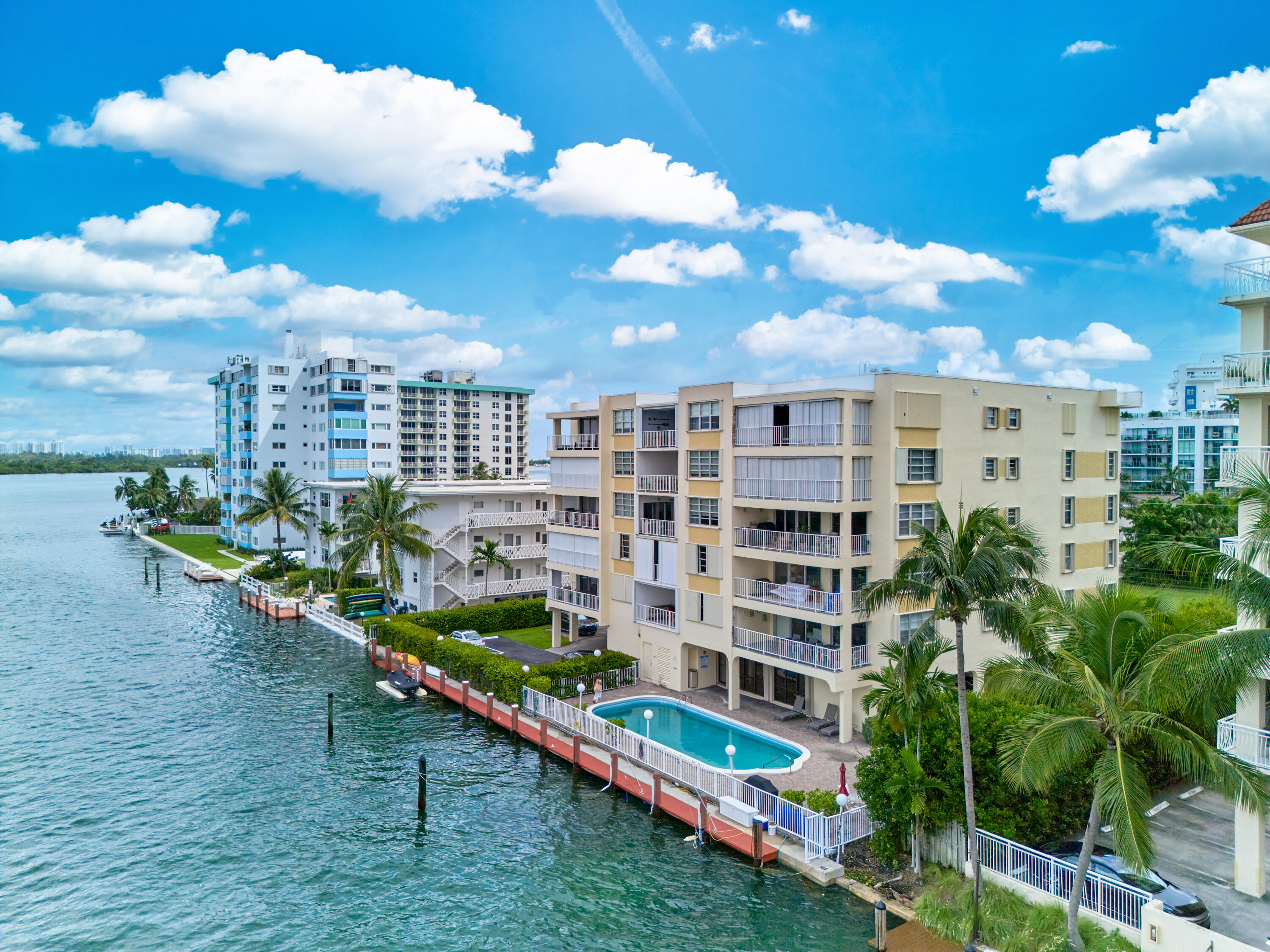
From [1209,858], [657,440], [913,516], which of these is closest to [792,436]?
[913,516]

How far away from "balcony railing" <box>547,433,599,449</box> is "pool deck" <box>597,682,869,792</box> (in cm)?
1357

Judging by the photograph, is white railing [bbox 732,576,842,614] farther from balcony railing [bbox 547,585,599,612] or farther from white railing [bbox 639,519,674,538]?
balcony railing [bbox 547,585,599,612]

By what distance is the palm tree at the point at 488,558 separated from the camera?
5619cm

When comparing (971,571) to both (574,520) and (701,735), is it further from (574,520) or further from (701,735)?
(574,520)

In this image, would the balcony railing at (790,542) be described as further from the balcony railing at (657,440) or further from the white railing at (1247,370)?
the white railing at (1247,370)

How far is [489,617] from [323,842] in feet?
88.1

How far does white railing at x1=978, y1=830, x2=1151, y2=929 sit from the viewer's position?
60.8 feet

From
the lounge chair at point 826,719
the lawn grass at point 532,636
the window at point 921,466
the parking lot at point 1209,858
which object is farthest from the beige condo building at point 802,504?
the parking lot at point 1209,858

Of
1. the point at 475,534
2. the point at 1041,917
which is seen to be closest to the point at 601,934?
the point at 1041,917

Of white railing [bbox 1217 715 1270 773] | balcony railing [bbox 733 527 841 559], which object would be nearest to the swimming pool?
balcony railing [bbox 733 527 841 559]

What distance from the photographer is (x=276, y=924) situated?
22.2 m

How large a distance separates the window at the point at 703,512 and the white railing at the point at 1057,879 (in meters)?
19.2

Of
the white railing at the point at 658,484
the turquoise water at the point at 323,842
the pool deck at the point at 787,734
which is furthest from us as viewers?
the white railing at the point at 658,484

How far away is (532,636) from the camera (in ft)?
176
